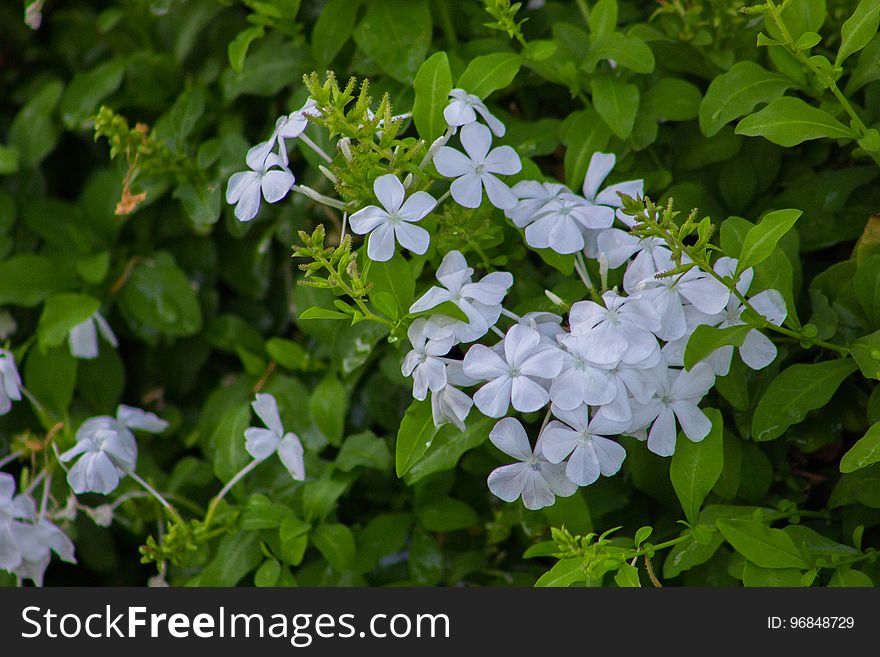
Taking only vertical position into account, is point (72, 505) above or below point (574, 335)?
below

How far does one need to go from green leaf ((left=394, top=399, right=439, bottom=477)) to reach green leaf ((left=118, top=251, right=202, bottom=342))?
642 millimetres

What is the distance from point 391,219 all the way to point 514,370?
21cm

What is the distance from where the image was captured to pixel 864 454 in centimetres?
98

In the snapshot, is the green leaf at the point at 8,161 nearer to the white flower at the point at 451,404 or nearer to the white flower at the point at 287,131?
the white flower at the point at 287,131

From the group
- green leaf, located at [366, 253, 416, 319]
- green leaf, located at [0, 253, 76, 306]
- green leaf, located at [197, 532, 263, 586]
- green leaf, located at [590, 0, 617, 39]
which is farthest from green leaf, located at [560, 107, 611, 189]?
green leaf, located at [0, 253, 76, 306]

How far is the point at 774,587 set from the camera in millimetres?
1045

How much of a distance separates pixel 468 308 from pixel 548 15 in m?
0.68

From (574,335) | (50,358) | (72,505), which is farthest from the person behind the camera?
(50,358)

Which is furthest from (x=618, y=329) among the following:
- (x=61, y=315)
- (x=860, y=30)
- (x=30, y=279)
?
(x=30, y=279)

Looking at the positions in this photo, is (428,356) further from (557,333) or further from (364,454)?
(364,454)

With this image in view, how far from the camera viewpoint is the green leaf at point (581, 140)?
1246 mm

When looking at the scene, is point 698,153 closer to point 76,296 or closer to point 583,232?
point 583,232

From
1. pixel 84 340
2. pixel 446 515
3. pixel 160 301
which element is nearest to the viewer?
pixel 446 515

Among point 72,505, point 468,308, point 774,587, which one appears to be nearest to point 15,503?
point 72,505
